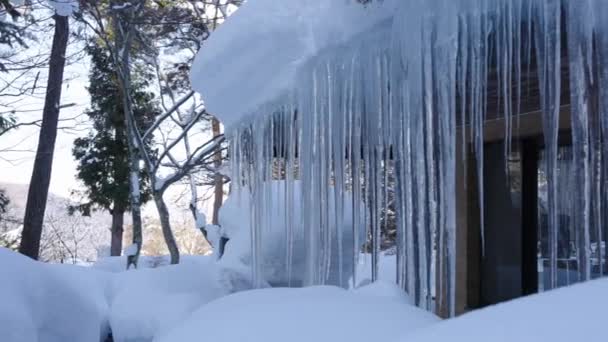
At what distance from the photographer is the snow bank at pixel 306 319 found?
1763 millimetres

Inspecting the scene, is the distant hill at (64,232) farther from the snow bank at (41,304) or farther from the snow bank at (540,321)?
the snow bank at (540,321)

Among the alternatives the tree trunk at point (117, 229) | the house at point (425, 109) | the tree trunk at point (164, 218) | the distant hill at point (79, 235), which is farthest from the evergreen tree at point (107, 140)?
the house at point (425, 109)

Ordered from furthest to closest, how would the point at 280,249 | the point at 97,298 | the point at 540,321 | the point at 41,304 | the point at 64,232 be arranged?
the point at 64,232 → the point at 280,249 → the point at 97,298 → the point at 41,304 → the point at 540,321

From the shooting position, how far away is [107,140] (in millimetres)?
16625

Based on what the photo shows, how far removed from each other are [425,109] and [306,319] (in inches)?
69.8

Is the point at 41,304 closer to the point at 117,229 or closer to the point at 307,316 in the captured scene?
the point at 307,316

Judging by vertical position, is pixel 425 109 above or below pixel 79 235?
above

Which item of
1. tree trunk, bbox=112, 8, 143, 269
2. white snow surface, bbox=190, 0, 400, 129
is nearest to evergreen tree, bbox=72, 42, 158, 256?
tree trunk, bbox=112, 8, 143, 269

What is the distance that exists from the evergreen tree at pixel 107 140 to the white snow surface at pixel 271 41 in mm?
12878

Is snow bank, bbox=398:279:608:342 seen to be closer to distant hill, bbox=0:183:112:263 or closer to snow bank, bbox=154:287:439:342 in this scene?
snow bank, bbox=154:287:439:342

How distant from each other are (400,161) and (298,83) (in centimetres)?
84

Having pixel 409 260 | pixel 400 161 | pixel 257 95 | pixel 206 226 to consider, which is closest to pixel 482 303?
pixel 409 260

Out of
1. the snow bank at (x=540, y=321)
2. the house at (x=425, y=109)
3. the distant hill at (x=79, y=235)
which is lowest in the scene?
the distant hill at (x=79, y=235)

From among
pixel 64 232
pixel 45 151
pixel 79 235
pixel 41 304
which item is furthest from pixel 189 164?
pixel 79 235
